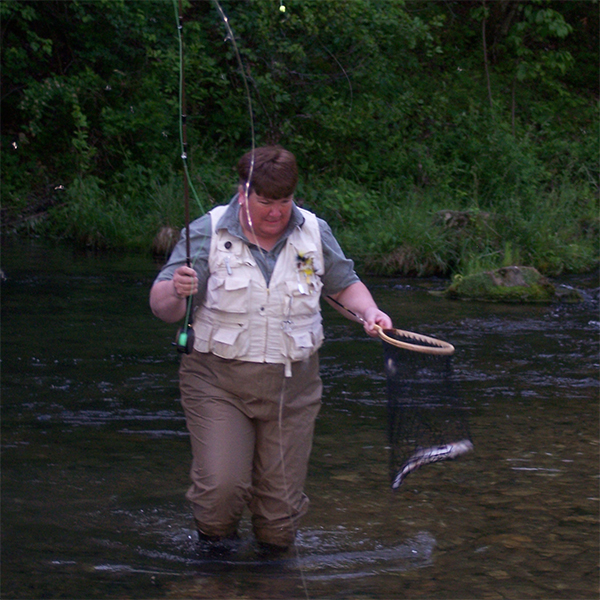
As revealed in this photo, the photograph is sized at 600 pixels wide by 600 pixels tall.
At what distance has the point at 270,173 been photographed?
3.39 m

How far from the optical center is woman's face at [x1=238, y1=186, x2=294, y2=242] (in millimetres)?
3425

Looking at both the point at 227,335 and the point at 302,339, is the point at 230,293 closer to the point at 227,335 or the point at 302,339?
the point at 227,335

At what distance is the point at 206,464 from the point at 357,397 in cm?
321

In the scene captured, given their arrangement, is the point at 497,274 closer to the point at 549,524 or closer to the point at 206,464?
the point at 549,524

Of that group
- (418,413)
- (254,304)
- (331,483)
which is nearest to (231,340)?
(254,304)

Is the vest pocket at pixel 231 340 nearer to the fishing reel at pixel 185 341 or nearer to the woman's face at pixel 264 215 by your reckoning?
the fishing reel at pixel 185 341

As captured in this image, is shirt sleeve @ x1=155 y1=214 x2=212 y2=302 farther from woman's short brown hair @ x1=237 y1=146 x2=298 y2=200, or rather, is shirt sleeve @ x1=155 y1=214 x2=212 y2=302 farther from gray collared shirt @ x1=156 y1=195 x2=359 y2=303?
woman's short brown hair @ x1=237 y1=146 x2=298 y2=200

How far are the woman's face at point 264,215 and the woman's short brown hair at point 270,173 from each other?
0.03 meters

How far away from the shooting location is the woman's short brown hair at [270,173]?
3389 millimetres

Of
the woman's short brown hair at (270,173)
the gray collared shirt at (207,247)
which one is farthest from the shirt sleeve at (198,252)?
the woman's short brown hair at (270,173)

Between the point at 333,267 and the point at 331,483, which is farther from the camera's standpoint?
the point at 331,483

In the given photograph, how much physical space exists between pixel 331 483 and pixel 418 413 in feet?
3.39

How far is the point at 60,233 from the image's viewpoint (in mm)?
15664

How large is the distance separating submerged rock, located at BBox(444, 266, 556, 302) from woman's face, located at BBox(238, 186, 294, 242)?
25.5ft
